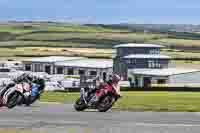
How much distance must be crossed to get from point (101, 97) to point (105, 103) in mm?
257

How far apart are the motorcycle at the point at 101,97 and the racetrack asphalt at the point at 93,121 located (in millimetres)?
273

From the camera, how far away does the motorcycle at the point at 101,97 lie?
20578 mm

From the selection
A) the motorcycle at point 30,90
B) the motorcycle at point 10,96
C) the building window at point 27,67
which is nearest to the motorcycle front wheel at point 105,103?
the motorcycle at point 30,90

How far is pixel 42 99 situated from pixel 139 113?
700 centimetres

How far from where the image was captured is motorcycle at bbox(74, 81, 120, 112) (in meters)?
20.6

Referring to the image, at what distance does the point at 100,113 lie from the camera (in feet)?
66.1

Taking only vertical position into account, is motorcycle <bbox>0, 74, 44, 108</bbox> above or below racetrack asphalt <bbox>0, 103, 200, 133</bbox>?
above

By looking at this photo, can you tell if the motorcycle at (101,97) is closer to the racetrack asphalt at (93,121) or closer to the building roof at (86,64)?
the racetrack asphalt at (93,121)

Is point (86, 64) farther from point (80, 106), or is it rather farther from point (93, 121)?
point (93, 121)

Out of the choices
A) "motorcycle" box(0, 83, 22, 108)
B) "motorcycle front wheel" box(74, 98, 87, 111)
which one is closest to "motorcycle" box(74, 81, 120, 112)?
"motorcycle front wheel" box(74, 98, 87, 111)

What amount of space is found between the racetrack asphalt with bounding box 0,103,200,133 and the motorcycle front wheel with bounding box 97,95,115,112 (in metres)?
0.23

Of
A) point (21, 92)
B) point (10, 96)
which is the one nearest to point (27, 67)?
point (21, 92)

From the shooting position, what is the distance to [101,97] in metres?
20.7

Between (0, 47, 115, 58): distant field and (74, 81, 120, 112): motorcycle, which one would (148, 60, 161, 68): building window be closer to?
(0, 47, 115, 58): distant field
